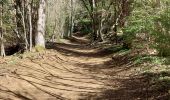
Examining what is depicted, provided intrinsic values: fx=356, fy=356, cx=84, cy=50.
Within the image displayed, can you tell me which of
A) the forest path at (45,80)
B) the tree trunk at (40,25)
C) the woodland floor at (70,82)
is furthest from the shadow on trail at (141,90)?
the tree trunk at (40,25)

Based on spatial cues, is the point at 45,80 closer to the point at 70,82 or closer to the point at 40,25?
the point at 70,82

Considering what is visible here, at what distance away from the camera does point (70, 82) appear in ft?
48.3

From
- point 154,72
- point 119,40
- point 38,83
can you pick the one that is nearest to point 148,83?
point 154,72

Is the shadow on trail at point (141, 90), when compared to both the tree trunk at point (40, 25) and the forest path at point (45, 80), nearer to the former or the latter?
the forest path at point (45, 80)

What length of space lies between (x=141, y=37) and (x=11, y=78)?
949 cm

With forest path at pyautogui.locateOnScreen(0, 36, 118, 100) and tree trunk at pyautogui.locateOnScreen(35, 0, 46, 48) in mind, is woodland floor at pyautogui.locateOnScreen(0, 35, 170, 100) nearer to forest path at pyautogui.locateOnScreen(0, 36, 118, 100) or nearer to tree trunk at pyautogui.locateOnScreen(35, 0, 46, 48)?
forest path at pyautogui.locateOnScreen(0, 36, 118, 100)

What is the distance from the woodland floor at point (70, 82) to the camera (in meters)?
11.8

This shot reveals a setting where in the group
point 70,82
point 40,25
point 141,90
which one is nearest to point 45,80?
point 70,82

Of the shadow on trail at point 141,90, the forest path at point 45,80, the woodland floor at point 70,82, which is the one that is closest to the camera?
the shadow on trail at point 141,90

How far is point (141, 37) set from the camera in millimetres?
20297

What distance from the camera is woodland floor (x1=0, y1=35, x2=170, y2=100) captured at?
11.8 meters

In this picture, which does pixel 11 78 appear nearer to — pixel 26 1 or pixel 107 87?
pixel 107 87

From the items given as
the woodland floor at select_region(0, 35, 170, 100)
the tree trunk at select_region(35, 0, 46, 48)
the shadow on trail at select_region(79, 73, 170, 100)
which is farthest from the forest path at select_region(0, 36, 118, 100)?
the tree trunk at select_region(35, 0, 46, 48)

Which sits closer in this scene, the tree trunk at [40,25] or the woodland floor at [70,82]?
the woodland floor at [70,82]
